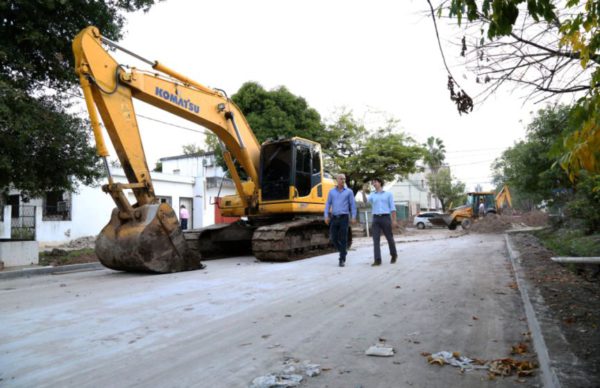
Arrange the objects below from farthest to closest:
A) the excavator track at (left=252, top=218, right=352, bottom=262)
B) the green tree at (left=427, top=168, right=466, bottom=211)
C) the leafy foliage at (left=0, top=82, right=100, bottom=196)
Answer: the green tree at (left=427, top=168, right=466, bottom=211) → the excavator track at (left=252, top=218, right=352, bottom=262) → the leafy foliage at (left=0, top=82, right=100, bottom=196)

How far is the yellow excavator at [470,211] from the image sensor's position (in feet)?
104

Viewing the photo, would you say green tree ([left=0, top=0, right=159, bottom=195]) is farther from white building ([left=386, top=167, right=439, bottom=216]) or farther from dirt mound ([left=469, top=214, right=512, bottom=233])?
white building ([left=386, top=167, right=439, bottom=216])

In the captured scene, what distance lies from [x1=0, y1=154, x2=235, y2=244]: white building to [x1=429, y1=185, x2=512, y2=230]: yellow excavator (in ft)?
53.4

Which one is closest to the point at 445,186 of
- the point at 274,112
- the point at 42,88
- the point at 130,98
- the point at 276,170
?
the point at 274,112

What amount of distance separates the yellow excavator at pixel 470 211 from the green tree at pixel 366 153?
4.72 m

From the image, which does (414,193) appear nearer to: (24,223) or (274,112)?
(274,112)

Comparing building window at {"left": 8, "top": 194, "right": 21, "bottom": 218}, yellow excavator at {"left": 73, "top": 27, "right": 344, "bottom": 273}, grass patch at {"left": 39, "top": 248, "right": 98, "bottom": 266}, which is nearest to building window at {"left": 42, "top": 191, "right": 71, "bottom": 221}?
building window at {"left": 8, "top": 194, "right": 21, "bottom": 218}

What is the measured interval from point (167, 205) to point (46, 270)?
413 cm

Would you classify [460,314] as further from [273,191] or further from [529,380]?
[273,191]

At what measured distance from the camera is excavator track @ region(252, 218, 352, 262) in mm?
10055

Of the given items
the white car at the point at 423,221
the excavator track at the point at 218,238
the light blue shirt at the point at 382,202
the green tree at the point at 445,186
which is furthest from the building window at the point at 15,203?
the green tree at the point at 445,186

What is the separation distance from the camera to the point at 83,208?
2141 centimetres

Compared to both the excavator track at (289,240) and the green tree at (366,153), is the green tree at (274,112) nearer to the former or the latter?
the green tree at (366,153)

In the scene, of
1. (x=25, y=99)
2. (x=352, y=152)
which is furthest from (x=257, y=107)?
(x=25, y=99)
